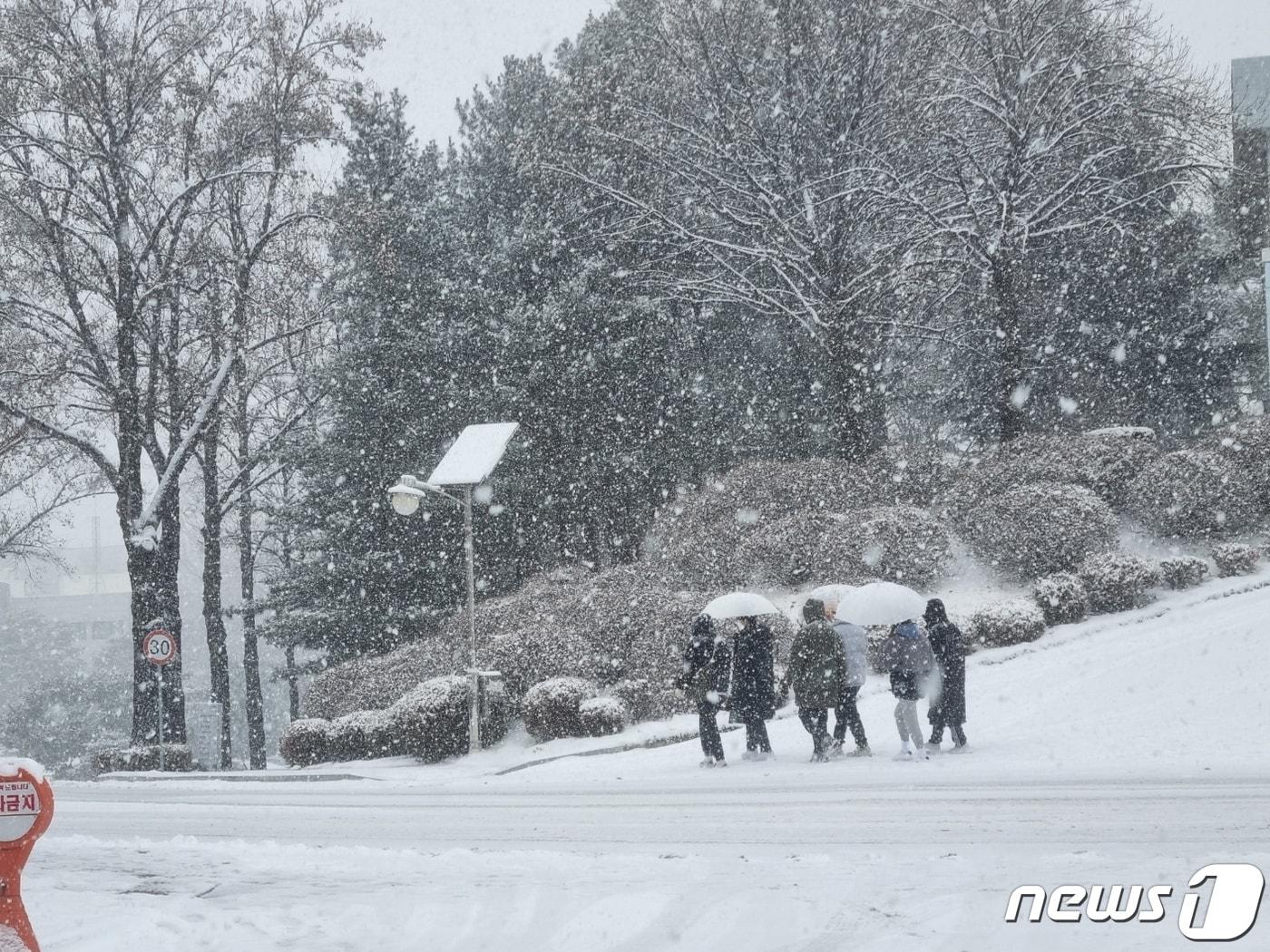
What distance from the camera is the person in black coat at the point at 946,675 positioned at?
1316 centimetres

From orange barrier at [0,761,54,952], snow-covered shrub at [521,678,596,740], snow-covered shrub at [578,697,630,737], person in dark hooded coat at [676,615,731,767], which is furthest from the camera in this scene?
snow-covered shrub at [521,678,596,740]

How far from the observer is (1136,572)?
1900cm

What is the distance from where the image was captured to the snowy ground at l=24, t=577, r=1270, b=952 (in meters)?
6.12

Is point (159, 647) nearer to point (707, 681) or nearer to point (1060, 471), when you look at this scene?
point (707, 681)

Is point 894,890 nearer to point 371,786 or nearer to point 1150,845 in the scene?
point 1150,845

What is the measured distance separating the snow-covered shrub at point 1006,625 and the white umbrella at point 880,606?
486 centimetres

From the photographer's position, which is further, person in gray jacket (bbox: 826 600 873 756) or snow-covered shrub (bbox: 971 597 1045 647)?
snow-covered shrub (bbox: 971 597 1045 647)

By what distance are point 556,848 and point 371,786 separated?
7.74m

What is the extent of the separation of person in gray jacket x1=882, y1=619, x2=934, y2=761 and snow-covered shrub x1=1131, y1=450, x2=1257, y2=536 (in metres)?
9.93

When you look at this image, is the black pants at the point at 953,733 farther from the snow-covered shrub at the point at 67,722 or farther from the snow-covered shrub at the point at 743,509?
the snow-covered shrub at the point at 67,722

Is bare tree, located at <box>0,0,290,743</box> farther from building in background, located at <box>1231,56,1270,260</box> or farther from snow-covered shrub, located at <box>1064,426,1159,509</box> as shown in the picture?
building in background, located at <box>1231,56,1270,260</box>

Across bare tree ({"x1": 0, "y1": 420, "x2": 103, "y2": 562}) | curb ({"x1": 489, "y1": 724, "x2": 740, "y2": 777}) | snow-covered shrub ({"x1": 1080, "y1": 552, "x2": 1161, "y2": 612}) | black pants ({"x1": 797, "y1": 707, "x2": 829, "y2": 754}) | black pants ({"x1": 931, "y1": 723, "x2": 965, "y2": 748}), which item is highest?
bare tree ({"x1": 0, "y1": 420, "x2": 103, "y2": 562})

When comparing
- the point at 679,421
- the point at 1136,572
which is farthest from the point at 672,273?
the point at 1136,572

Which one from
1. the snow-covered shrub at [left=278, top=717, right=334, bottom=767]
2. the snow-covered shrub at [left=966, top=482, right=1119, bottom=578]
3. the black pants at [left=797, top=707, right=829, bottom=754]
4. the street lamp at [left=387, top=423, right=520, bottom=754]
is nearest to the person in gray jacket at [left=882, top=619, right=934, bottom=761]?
the black pants at [left=797, top=707, right=829, bottom=754]
